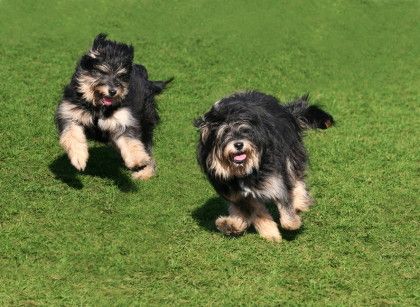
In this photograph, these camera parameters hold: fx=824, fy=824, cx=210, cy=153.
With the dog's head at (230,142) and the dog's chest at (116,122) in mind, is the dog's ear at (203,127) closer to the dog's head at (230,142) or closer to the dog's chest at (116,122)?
the dog's head at (230,142)

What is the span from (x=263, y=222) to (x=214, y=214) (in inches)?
45.7

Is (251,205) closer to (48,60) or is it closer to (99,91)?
(99,91)

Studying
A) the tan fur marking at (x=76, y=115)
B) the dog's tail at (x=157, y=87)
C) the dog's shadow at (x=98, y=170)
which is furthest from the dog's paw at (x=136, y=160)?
the dog's tail at (x=157, y=87)

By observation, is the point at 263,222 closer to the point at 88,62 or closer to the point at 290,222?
the point at 290,222

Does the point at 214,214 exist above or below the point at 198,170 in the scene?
above

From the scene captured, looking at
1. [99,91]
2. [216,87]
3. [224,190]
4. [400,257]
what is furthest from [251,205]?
[216,87]

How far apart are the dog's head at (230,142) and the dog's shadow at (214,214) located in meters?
1.09

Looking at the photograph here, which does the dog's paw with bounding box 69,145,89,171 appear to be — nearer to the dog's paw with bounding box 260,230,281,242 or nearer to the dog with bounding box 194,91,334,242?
the dog with bounding box 194,91,334,242

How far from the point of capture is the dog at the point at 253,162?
27.8 ft

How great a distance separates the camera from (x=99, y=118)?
1033cm

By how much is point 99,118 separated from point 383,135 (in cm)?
503

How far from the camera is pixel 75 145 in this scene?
403 inches

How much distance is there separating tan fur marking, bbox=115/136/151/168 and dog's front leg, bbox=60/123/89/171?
47cm

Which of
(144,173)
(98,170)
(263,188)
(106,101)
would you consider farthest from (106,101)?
(263,188)
